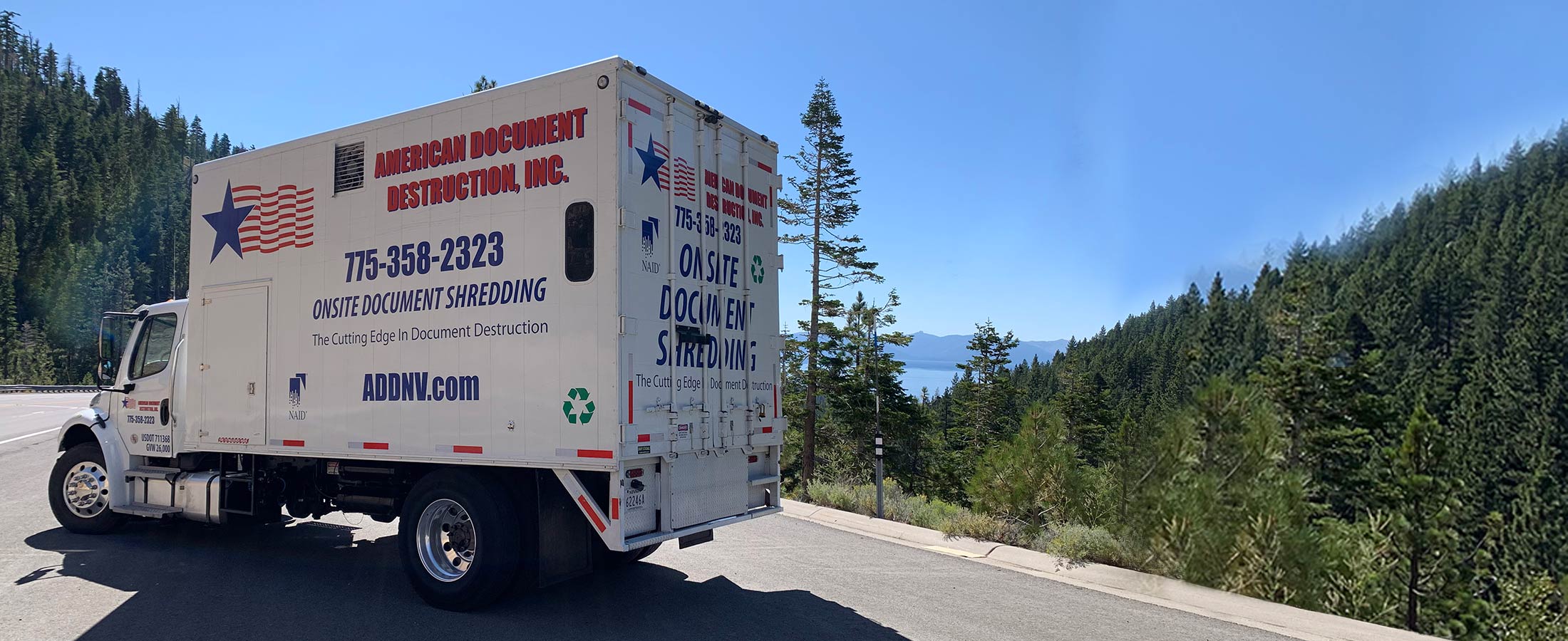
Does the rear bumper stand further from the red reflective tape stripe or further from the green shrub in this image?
the green shrub

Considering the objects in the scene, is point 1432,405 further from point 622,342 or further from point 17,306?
point 17,306

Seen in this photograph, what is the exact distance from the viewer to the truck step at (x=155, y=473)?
25.5ft

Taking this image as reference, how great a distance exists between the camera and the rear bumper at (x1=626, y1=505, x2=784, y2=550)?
5.57 meters

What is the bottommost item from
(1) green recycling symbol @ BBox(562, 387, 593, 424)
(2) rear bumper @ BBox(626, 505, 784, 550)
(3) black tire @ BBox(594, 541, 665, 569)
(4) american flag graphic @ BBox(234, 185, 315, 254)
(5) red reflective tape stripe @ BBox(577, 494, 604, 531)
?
(3) black tire @ BBox(594, 541, 665, 569)

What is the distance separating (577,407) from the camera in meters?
5.54

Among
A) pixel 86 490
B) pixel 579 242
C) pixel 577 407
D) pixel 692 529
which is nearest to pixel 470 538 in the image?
pixel 577 407

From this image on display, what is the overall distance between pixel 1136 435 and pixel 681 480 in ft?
20.7

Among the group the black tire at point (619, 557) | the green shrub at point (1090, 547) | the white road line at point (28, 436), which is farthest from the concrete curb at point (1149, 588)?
the white road line at point (28, 436)

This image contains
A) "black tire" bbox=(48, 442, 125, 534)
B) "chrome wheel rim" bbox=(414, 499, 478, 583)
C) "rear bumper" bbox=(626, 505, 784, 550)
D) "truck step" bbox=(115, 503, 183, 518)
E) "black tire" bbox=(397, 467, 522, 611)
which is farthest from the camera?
"black tire" bbox=(48, 442, 125, 534)

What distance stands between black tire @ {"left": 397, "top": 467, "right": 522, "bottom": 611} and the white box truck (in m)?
0.02

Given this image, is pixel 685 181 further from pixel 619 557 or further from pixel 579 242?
pixel 619 557

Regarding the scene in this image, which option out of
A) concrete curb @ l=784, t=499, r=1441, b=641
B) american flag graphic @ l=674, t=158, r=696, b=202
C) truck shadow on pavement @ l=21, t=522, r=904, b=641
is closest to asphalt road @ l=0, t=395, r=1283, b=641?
A: truck shadow on pavement @ l=21, t=522, r=904, b=641

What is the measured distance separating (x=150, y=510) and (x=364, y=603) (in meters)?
3.39

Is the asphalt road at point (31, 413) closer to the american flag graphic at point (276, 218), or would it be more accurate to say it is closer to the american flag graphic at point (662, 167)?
the american flag graphic at point (276, 218)
